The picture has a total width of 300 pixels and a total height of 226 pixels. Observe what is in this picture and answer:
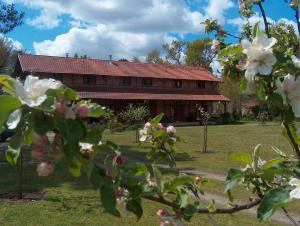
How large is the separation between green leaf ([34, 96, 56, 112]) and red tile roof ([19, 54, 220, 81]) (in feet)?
126

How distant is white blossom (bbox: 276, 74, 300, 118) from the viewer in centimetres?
147

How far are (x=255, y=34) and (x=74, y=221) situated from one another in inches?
252

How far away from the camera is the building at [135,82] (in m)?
43.3

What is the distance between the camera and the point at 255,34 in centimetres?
149

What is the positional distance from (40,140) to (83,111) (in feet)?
0.45

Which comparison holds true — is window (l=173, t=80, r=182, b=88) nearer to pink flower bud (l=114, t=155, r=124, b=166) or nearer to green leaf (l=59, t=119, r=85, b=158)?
pink flower bud (l=114, t=155, r=124, b=166)

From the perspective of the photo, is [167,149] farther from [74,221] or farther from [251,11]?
[74,221]

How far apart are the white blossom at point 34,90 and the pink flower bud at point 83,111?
0.09m

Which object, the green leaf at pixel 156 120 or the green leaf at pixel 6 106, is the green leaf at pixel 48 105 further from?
the green leaf at pixel 156 120

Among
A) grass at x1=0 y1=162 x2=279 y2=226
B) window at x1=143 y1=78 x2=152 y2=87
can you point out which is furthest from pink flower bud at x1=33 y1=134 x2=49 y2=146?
window at x1=143 y1=78 x2=152 y2=87

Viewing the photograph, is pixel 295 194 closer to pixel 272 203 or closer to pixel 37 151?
pixel 272 203

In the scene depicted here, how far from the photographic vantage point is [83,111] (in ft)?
4.19

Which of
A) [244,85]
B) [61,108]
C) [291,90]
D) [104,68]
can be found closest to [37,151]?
[61,108]

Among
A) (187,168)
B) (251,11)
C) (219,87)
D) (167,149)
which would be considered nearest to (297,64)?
(167,149)
